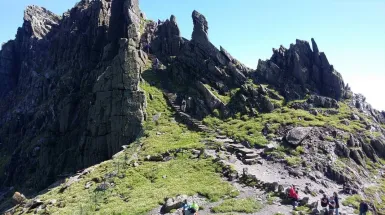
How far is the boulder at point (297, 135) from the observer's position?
166 ft

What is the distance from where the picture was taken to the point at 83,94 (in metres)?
78.6

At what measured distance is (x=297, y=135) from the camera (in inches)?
2035

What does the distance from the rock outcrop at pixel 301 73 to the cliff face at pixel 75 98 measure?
29027mm

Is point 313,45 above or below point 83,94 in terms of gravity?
above

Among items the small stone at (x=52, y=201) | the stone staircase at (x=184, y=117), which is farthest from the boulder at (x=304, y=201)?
the small stone at (x=52, y=201)

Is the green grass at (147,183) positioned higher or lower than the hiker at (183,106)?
lower

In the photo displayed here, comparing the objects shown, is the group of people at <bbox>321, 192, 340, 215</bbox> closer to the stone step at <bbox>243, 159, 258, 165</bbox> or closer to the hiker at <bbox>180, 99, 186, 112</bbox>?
the stone step at <bbox>243, 159, 258, 165</bbox>

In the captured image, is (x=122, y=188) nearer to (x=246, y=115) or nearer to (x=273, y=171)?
(x=273, y=171)

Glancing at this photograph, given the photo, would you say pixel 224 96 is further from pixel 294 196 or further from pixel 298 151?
pixel 294 196

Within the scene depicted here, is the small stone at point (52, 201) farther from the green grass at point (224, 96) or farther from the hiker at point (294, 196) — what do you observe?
the green grass at point (224, 96)

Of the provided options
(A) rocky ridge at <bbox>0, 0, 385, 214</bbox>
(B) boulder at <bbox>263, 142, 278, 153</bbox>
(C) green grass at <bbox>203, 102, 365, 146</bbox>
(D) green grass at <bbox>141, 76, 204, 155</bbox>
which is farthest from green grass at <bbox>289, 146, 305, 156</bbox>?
(D) green grass at <bbox>141, 76, 204, 155</bbox>

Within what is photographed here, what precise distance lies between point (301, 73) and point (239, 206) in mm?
46707

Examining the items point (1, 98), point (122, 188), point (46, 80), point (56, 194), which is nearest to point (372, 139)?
point (122, 188)

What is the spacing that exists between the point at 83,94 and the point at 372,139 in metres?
59.4
